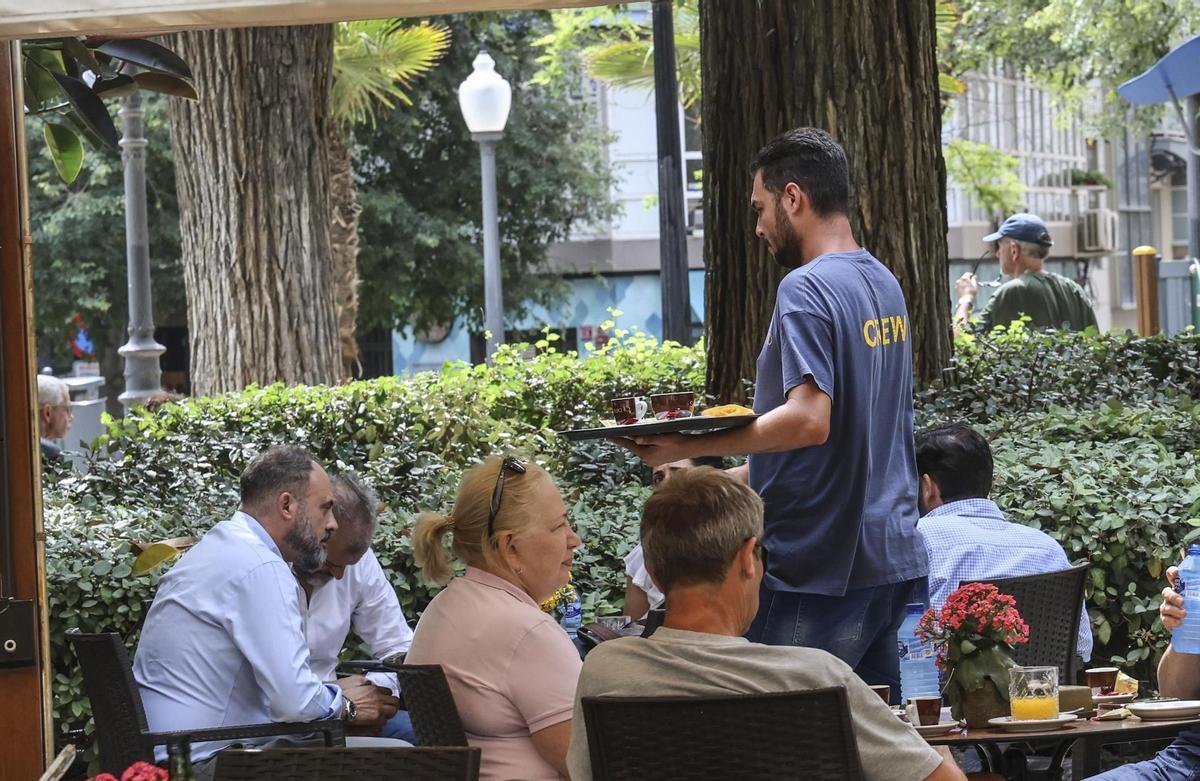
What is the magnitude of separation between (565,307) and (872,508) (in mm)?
31903

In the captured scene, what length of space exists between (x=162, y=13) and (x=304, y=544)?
2113mm

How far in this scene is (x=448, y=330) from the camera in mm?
35469

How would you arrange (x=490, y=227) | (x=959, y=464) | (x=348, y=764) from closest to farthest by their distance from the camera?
(x=348, y=764)
(x=959, y=464)
(x=490, y=227)

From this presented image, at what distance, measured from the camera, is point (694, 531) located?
3.35 m

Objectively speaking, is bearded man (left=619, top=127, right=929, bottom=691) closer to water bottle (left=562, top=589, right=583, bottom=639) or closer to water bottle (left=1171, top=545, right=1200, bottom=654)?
water bottle (left=1171, top=545, right=1200, bottom=654)

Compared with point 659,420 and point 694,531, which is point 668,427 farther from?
point 694,531

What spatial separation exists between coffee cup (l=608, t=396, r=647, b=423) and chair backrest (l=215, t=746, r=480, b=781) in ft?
5.75

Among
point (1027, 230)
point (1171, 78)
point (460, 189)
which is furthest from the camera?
point (460, 189)

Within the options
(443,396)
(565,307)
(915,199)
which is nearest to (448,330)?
(565,307)

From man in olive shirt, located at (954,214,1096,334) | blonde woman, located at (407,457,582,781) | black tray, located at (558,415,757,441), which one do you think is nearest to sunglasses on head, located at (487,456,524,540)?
blonde woman, located at (407,457,582,781)

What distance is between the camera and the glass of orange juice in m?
3.80

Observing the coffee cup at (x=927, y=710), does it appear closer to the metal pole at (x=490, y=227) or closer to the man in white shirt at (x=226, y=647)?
the man in white shirt at (x=226, y=647)

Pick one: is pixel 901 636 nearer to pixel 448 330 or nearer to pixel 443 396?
pixel 443 396

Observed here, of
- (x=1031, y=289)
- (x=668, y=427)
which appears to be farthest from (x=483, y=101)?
(x=668, y=427)
